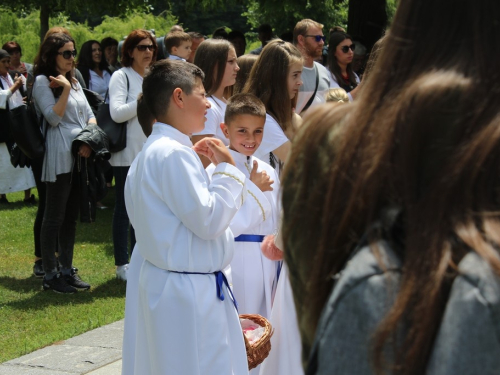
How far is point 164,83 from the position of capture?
147 inches

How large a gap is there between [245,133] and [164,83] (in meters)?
0.81

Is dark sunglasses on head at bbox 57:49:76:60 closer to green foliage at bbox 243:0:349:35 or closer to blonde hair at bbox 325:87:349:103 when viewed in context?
blonde hair at bbox 325:87:349:103

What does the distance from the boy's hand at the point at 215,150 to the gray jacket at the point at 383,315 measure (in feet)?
8.38

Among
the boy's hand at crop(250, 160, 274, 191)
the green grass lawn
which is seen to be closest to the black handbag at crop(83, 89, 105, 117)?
the green grass lawn

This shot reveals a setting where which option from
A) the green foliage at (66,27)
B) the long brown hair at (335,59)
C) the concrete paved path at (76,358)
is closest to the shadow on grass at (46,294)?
the concrete paved path at (76,358)

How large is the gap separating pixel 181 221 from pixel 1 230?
7.03 meters

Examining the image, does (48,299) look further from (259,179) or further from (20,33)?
(20,33)

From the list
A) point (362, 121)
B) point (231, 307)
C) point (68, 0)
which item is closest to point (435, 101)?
point (362, 121)

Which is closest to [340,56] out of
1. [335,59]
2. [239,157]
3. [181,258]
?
[335,59]

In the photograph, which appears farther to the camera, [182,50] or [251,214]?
[182,50]

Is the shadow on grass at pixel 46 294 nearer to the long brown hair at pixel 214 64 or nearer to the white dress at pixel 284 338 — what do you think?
the long brown hair at pixel 214 64

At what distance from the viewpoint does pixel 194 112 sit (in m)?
3.78

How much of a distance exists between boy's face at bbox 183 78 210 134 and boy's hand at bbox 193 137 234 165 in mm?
94

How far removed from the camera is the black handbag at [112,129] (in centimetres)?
697
